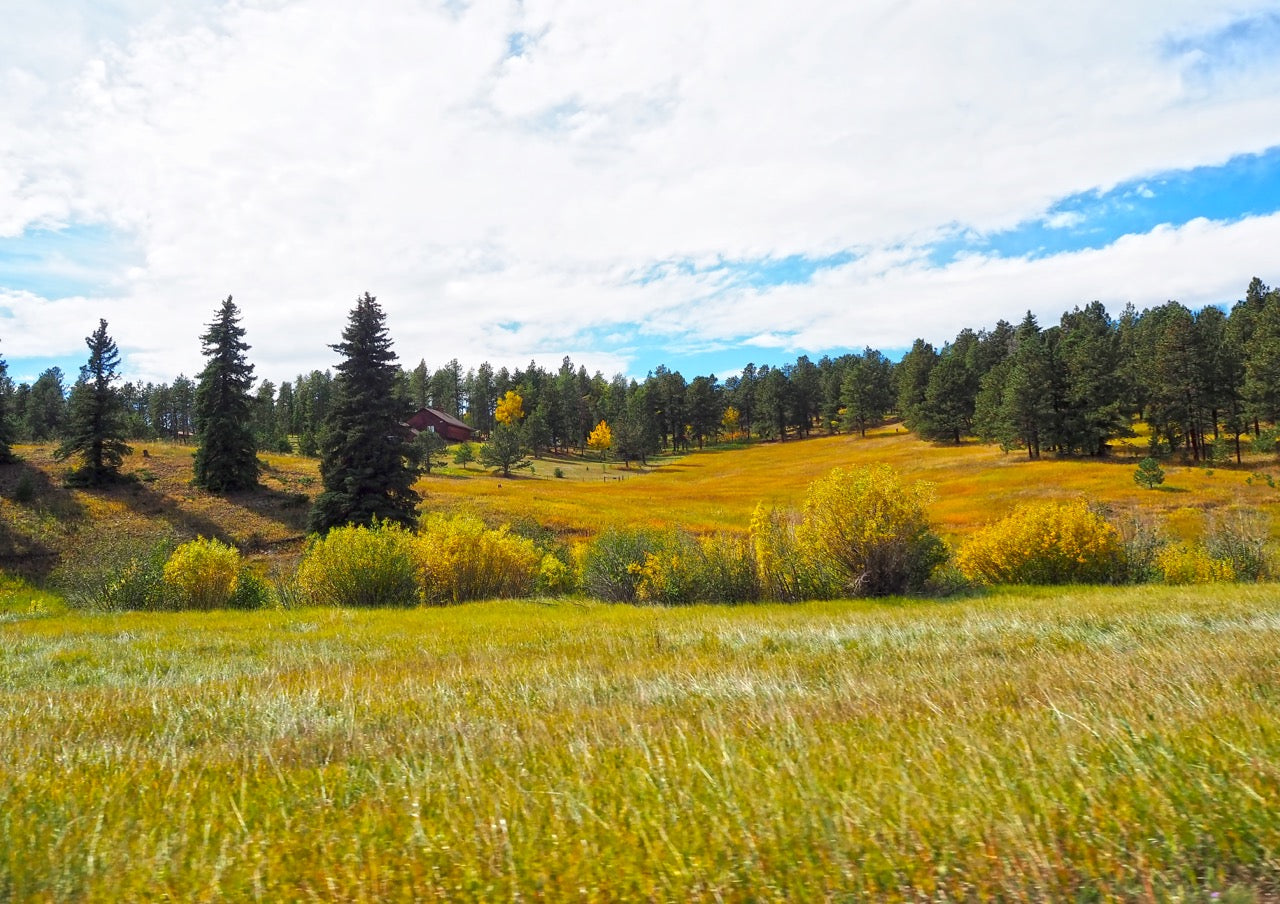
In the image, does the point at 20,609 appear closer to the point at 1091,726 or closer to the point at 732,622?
the point at 732,622

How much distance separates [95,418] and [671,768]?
49.7 m

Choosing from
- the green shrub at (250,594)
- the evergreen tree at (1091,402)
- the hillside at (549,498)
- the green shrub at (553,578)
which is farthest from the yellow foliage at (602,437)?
the green shrub at (250,594)

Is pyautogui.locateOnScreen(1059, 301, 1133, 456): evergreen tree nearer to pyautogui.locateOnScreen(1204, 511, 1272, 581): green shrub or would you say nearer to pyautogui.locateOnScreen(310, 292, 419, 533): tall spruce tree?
pyautogui.locateOnScreen(1204, 511, 1272, 581): green shrub

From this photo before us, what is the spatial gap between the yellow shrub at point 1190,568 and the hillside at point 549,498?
13038 mm

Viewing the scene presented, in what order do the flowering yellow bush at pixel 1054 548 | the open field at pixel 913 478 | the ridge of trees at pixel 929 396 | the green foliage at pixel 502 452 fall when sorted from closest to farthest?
the flowering yellow bush at pixel 1054 548, the open field at pixel 913 478, the ridge of trees at pixel 929 396, the green foliage at pixel 502 452

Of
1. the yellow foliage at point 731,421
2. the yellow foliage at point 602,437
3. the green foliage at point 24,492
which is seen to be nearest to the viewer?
the green foliage at point 24,492

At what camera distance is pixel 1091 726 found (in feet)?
11.6

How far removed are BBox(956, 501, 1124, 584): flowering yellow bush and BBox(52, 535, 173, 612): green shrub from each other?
2370 centimetres

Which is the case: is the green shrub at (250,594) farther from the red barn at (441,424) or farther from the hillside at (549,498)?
the red barn at (441,424)

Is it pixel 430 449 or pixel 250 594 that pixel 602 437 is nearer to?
pixel 430 449

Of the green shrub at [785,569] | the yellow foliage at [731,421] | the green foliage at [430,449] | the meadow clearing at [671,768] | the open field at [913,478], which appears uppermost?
the yellow foliage at [731,421]

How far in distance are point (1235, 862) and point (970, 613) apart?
9313mm

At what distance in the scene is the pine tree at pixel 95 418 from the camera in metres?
39.0

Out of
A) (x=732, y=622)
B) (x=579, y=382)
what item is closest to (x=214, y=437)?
(x=732, y=622)
